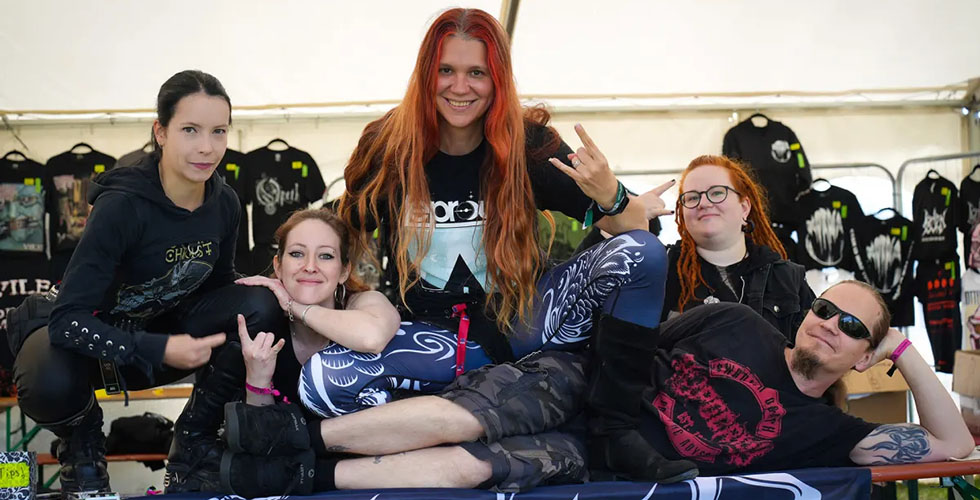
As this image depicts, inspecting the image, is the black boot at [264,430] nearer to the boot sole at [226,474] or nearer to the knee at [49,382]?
the boot sole at [226,474]

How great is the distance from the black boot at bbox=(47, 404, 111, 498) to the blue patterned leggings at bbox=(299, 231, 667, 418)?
57 cm

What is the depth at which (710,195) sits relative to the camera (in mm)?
→ 3061

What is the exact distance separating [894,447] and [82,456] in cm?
213

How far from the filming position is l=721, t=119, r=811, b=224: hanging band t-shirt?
199 inches

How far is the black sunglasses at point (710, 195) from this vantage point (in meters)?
3.05

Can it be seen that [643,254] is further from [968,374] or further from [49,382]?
[968,374]

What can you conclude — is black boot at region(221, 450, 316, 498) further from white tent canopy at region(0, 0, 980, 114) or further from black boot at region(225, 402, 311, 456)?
white tent canopy at region(0, 0, 980, 114)

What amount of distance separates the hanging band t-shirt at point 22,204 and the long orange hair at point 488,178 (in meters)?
3.48

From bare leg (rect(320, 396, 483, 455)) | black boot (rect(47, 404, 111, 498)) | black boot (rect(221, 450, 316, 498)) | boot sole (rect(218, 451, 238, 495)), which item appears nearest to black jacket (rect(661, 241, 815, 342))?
bare leg (rect(320, 396, 483, 455))

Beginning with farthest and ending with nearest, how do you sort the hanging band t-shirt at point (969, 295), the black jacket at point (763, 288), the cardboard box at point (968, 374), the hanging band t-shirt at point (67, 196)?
1. the hanging band t-shirt at point (67, 196)
2. the hanging band t-shirt at point (969, 295)
3. the cardboard box at point (968, 374)
4. the black jacket at point (763, 288)

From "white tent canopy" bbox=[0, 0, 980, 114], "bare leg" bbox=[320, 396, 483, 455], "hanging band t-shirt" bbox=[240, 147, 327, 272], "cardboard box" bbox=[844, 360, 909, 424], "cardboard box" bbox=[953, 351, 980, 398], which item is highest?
"white tent canopy" bbox=[0, 0, 980, 114]

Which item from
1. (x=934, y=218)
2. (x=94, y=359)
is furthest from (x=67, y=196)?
(x=934, y=218)

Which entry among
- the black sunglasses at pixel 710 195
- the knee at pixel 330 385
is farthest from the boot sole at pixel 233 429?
the black sunglasses at pixel 710 195

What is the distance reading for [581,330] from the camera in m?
2.29
